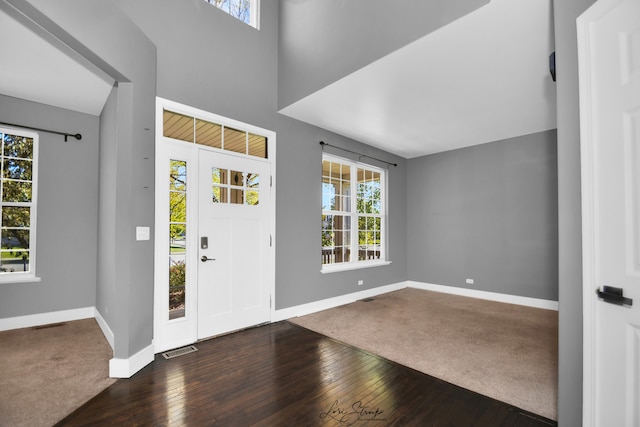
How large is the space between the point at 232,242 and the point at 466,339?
2.92 m

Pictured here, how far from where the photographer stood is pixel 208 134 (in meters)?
3.48

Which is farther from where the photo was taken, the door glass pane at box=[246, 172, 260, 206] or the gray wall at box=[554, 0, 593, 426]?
the door glass pane at box=[246, 172, 260, 206]

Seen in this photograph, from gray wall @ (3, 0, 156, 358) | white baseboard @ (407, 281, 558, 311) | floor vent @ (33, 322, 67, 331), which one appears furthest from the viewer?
white baseboard @ (407, 281, 558, 311)

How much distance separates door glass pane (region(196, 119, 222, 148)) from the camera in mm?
3385

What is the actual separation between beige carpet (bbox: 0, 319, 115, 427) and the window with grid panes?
3.03m

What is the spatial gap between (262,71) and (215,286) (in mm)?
2792

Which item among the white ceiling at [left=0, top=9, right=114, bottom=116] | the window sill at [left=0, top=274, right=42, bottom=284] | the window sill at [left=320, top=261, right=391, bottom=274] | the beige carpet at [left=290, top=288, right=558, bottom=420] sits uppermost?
the white ceiling at [left=0, top=9, right=114, bottom=116]

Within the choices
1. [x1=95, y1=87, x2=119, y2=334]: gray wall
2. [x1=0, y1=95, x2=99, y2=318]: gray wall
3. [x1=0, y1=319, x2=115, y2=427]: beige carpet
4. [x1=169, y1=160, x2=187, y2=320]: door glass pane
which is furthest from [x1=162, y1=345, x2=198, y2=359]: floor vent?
[x1=0, y1=95, x2=99, y2=318]: gray wall

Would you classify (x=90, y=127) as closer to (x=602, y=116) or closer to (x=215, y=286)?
(x=215, y=286)

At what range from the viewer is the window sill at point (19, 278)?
3.68 metres

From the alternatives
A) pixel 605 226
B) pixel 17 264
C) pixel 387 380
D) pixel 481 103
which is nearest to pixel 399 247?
pixel 481 103

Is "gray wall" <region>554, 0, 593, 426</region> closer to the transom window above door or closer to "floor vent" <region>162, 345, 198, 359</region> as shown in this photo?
"floor vent" <region>162, 345, 198, 359</region>

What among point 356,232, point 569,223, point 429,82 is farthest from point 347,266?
point 569,223

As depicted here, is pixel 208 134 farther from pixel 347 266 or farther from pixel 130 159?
pixel 347 266
